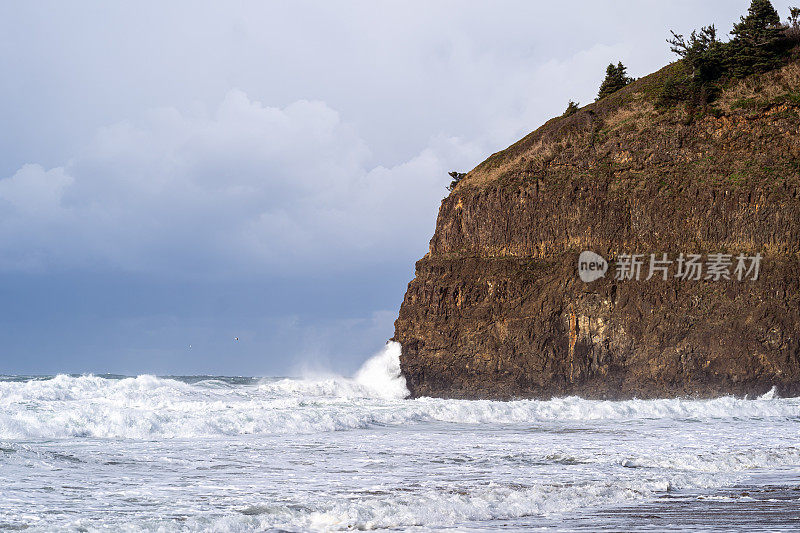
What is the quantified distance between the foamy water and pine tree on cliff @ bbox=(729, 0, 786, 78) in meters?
21.1

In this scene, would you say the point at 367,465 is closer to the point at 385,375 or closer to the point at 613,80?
the point at 385,375

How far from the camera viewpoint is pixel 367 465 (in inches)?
484

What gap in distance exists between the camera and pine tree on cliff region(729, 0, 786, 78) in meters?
37.5

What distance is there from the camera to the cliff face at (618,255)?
31812 millimetres

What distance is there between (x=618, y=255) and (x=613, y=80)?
17.8 meters

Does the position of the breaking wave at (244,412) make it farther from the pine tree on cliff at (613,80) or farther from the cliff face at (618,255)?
the pine tree on cliff at (613,80)

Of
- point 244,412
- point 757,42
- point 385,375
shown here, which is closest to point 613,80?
point 757,42

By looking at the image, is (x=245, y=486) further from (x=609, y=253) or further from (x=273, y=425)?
(x=609, y=253)

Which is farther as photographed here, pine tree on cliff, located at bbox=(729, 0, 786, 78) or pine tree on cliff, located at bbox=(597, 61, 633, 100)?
pine tree on cliff, located at bbox=(597, 61, 633, 100)

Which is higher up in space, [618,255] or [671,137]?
[671,137]

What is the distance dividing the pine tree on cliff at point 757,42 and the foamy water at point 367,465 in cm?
2112
